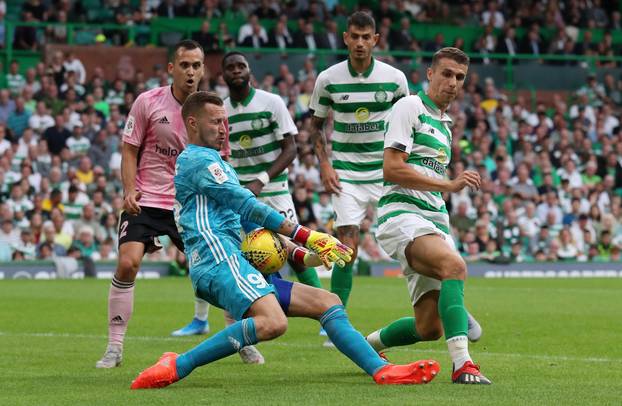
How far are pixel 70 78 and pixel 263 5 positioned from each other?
22.1 feet

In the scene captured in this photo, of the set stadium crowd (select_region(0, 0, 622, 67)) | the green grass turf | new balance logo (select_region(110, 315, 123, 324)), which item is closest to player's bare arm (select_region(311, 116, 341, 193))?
the green grass turf

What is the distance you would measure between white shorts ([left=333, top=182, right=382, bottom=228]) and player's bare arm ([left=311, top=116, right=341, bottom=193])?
0.30ft

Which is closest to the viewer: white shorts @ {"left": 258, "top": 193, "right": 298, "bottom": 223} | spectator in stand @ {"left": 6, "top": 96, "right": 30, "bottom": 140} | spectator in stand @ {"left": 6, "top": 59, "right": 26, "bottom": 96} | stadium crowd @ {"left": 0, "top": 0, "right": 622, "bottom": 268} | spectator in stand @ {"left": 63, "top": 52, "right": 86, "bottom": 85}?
white shorts @ {"left": 258, "top": 193, "right": 298, "bottom": 223}

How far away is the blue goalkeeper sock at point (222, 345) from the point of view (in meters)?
7.61

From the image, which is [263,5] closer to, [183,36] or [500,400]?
[183,36]

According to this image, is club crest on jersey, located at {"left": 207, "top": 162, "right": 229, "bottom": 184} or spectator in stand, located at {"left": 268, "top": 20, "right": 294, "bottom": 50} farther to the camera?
spectator in stand, located at {"left": 268, "top": 20, "right": 294, "bottom": 50}

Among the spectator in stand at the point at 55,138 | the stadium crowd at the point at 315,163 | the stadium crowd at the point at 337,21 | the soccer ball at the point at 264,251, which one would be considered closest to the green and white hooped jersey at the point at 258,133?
the soccer ball at the point at 264,251

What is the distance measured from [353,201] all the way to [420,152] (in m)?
2.93

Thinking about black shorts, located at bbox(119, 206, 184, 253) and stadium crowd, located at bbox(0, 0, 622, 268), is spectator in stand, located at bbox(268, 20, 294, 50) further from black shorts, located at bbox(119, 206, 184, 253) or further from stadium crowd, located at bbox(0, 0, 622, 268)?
black shorts, located at bbox(119, 206, 184, 253)

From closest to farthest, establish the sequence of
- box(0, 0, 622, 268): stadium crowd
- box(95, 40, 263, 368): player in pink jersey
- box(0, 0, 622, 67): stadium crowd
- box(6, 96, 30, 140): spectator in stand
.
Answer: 1. box(95, 40, 263, 368): player in pink jersey
2. box(0, 0, 622, 268): stadium crowd
3. box(6, 96, 30, 140): spectator in stand
4. box(0, 0, 622, 67): stadium crowd

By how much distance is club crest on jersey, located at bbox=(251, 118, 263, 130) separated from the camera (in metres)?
11.7

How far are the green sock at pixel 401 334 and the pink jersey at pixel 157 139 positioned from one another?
199 centimetres

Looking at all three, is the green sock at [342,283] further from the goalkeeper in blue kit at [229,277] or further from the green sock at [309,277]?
the goalkeeper in blue kit at [229,277]

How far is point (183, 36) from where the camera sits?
2900cm
